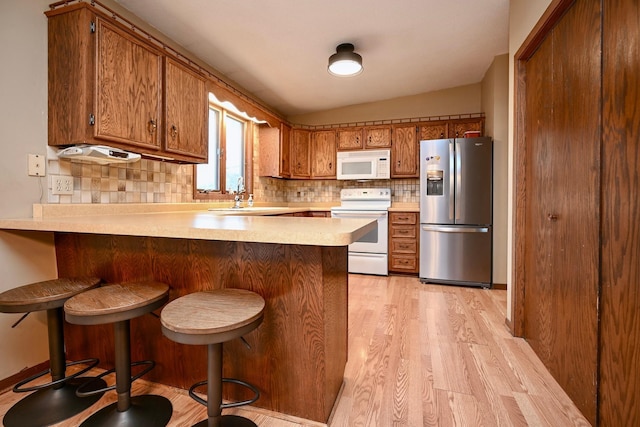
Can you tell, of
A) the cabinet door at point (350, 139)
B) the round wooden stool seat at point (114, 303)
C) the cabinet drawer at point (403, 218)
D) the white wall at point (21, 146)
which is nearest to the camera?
the round wooden stool seat at point (114, 303)

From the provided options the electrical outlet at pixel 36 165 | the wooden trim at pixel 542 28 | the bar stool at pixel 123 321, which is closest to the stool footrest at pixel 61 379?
the bar stool at pixel 123 321

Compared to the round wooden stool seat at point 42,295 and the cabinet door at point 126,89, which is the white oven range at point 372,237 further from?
the round wooden stool seat at point 42,295

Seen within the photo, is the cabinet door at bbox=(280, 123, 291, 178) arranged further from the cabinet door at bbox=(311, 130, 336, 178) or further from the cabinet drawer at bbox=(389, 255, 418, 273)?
the cabinet drawer at bbox=(389, 255, 418, 273)

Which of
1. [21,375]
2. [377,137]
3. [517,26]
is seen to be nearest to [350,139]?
[377,137]

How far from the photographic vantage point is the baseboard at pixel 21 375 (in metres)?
1.57

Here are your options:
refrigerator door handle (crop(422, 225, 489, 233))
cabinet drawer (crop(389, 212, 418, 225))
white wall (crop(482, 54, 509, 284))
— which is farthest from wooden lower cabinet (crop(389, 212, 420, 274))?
white wall (crop(482, 54, 509, 284))

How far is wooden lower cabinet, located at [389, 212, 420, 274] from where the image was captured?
12.7 feet

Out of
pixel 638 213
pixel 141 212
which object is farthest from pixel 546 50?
pixel 141 212

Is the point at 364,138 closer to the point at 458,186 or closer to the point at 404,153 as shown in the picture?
Answer: the point at 404,153

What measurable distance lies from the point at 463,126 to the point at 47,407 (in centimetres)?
459

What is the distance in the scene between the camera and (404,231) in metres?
3.92

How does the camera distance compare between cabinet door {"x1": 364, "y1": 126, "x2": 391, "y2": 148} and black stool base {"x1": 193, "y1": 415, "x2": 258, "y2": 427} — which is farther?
cabinet door {"x1": 364, "y1": 126, "x2": 391, "y2": 148}

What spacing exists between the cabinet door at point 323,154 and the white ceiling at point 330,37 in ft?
2.53

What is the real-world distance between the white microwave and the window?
4.44 ft
